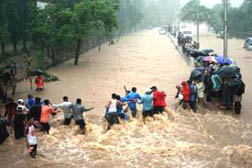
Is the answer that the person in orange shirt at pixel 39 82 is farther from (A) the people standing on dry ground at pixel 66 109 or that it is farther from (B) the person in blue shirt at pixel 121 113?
(B) the person in blue shirt at pixel 121 113

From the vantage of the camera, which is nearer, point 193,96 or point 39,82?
point 193,96

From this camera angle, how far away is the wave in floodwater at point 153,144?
34.0ft

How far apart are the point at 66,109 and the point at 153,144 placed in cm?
321

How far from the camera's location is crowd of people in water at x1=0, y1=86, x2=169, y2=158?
38.9 feet

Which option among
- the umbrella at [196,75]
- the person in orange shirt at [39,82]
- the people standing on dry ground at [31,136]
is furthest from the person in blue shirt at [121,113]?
the person in orange shirt at [39,82]

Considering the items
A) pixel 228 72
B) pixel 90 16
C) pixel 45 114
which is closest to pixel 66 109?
pixel 45 114

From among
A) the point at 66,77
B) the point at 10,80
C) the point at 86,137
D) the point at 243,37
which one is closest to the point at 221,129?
the point at 86,137

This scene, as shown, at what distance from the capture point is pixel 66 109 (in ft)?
42.1

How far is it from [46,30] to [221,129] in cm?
1678

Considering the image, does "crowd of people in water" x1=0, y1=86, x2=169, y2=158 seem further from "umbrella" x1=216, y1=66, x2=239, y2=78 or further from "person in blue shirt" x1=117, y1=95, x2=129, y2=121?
"umbrella" x1=216, y1=66, x2=239, y2=78

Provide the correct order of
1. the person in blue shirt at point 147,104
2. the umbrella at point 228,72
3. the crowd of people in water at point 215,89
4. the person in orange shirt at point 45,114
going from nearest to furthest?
the person in orange shirt at point 45,114 < the person in blue shirt at point 147,104 < the crowd of people in water at point 215,89 < the umbrella at point 228,72

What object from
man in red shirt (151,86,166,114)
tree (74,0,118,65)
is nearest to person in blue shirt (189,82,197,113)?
man in red shirt (151,86,166,114)

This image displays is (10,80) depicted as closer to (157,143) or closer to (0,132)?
(0,132)

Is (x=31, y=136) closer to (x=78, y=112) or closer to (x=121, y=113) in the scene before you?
(x=78, y=112)
